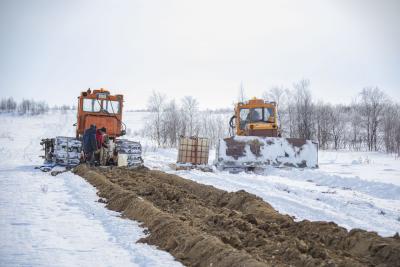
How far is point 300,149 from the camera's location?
16.1 metres

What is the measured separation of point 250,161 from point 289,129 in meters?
34.7

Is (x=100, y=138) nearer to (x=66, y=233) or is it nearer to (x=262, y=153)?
(x=262, y=153)

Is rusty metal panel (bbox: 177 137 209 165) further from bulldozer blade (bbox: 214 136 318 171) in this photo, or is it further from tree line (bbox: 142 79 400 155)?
tree line (bbox: 142 79 400 155)

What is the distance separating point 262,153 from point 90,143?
653cm

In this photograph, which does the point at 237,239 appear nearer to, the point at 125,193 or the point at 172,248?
the point at 172,248

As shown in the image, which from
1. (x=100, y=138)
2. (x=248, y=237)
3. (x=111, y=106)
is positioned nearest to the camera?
(x=248, y=237)

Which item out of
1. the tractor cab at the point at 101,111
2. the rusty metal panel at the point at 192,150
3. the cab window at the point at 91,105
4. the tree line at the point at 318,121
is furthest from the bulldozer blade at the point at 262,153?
the tree line at the point at 318,121

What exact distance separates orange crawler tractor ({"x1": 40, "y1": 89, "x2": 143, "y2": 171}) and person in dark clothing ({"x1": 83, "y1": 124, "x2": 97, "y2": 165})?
0.40 m

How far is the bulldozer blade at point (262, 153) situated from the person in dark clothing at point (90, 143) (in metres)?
4.69

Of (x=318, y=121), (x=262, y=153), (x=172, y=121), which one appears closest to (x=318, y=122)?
(x=318, y=121)

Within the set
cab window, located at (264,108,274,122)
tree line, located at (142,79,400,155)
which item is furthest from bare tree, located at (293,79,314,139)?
cab window, located at (264,108,274,122)

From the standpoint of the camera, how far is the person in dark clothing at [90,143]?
48.4 ft

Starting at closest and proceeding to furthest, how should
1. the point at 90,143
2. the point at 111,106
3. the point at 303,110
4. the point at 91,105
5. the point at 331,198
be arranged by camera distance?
the point at 331,198, the point at 90,143, the point at 91,105, the point at 111,106, the point at 303,110

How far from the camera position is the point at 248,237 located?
5.25 meters
